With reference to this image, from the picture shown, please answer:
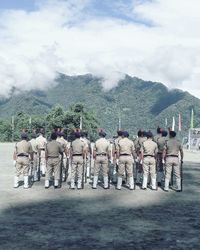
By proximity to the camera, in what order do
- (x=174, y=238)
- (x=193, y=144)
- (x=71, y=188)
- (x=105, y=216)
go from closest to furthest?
(x=174, y=238)
(x=105, y=216)
(x=71, y=188)
(x=193, y=144)

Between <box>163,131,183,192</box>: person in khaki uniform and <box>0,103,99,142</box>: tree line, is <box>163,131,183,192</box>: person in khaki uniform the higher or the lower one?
the lower one

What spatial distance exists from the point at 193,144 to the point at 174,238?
6048 centimetres

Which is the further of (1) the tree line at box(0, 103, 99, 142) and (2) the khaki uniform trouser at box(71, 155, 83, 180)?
(1) the tree line at box(0, 103, 99, 142)

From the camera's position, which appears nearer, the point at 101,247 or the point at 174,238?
the point at 101,247

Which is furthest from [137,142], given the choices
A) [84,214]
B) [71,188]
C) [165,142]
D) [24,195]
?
[84,214]

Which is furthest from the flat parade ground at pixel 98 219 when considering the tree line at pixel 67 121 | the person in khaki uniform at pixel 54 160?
the tree line at pixel 67 121

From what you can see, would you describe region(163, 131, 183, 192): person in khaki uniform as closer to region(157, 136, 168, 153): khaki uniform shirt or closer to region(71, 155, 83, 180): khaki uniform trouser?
region(157, 136, 168, 153): khaki uniform shirt

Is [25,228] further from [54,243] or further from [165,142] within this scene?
[165,142]

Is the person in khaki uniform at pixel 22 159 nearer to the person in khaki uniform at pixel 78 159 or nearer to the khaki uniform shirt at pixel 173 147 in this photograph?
the person in khaki uniform at pixel 78 159

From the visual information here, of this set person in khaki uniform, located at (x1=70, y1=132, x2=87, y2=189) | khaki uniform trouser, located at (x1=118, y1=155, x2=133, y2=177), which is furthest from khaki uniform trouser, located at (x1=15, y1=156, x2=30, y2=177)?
khaki uniform trouser, located at (x1=118, y1=155, x2=133, y2=177)

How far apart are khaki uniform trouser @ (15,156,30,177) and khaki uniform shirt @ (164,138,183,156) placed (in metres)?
5.89

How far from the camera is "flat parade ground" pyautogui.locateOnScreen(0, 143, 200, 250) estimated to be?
30.3ft

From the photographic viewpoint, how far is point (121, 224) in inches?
430

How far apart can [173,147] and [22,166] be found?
252 inches
